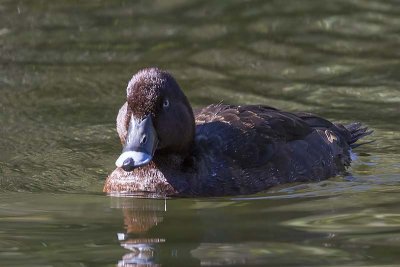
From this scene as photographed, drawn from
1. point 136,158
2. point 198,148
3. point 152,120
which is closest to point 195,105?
point 198,148

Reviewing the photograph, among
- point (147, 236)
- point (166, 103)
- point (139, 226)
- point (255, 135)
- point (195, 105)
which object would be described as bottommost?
point (147, 236)

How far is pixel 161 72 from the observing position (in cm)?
912

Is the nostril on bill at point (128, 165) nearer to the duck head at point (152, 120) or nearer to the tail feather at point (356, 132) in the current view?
the duck head at point (152, 120)

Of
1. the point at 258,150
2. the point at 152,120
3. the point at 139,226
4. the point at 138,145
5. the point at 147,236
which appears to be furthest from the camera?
the point at 258,150

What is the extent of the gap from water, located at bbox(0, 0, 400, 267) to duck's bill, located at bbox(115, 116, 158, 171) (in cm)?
38

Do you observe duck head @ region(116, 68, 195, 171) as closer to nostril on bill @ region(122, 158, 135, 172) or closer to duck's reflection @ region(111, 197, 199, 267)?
nostril on bill @ region(122, 158, 135, 172)

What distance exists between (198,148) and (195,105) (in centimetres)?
326

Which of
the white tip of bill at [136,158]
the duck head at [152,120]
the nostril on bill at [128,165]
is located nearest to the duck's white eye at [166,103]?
the duck head at [152,120]

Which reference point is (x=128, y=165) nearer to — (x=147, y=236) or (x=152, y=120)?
(x=152, y=120)

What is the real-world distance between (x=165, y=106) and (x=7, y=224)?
1.80 metres

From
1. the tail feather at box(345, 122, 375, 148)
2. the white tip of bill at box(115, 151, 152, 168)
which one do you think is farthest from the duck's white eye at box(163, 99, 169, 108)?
the tail feather at box(345, 122, 375, 148)

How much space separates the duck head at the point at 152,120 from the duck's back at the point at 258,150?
29cm

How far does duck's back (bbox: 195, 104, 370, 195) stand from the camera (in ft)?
30.6

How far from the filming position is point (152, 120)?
897 centimetres
